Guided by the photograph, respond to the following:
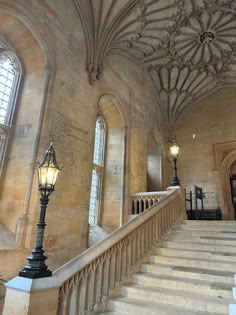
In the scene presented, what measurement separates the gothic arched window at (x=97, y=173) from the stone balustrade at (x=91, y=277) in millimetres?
3275

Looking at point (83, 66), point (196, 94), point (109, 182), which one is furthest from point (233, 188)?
point (83, 66)

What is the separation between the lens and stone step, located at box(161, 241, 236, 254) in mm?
4492

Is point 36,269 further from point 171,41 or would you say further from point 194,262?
point 171,41

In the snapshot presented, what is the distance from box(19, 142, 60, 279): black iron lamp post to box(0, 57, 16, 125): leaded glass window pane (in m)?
2.98

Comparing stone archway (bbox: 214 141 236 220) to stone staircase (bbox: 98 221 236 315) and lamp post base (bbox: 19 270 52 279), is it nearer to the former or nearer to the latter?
stone staircase (bbox: 98 221 236 315)

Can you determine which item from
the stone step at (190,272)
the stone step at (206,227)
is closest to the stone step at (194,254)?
the stone step at (190,272)

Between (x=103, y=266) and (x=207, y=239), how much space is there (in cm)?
240

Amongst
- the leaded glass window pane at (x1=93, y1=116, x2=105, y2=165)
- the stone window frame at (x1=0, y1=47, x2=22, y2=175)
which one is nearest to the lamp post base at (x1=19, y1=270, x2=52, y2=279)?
the stone window frame at (x1=0, y1=47, x2=22, y2=175)

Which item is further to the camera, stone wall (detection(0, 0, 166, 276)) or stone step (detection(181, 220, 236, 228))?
stone step (detection(181, 220, 236, 228))

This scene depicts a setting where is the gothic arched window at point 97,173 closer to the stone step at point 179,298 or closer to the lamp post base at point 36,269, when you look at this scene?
the stone step at point 179,298

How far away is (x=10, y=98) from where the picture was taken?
5859mm

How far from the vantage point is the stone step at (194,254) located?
4191mm

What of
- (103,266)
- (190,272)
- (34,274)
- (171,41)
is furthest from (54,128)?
(171,41)

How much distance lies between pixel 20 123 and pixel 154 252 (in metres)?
4.17
